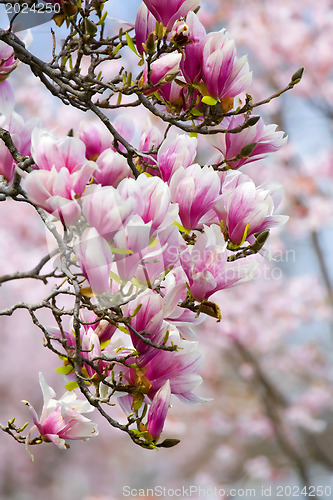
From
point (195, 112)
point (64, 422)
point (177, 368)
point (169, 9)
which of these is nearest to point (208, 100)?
point (195, 112)

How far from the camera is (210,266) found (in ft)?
2.59

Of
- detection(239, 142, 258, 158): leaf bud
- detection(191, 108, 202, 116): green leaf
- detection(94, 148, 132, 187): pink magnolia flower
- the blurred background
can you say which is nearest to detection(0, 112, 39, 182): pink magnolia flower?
detection(94, 148, 132, 187): pink magnolia flower

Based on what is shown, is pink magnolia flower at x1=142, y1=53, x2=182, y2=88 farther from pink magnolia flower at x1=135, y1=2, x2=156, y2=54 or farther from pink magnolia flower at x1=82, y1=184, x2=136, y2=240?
pink magnolia flower at x1=82, y1=184, x2=136, y2=240

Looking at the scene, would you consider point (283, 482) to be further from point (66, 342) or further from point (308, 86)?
point (66, 342)

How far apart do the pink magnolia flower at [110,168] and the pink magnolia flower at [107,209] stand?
172mm

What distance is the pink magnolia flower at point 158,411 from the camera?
786 mm

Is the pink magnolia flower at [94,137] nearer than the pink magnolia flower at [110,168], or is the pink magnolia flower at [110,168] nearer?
the pink magnolia flower at [110,168]

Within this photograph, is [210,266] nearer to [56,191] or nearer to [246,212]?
[246,212]

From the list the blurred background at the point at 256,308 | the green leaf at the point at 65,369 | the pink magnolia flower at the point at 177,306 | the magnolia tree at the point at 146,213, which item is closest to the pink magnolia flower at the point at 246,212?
the magnolia tree at the point at 146,213

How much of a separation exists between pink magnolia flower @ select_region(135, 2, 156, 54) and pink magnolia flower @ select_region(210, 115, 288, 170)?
0.20 metres

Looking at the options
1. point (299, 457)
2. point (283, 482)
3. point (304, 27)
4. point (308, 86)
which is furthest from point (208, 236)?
point (283, 482)

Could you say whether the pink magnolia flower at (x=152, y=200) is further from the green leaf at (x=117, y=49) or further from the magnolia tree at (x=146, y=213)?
the green leaf at (x=117, y=49)

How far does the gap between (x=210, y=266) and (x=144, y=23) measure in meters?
0.43

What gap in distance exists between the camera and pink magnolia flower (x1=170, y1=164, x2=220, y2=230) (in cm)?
80
